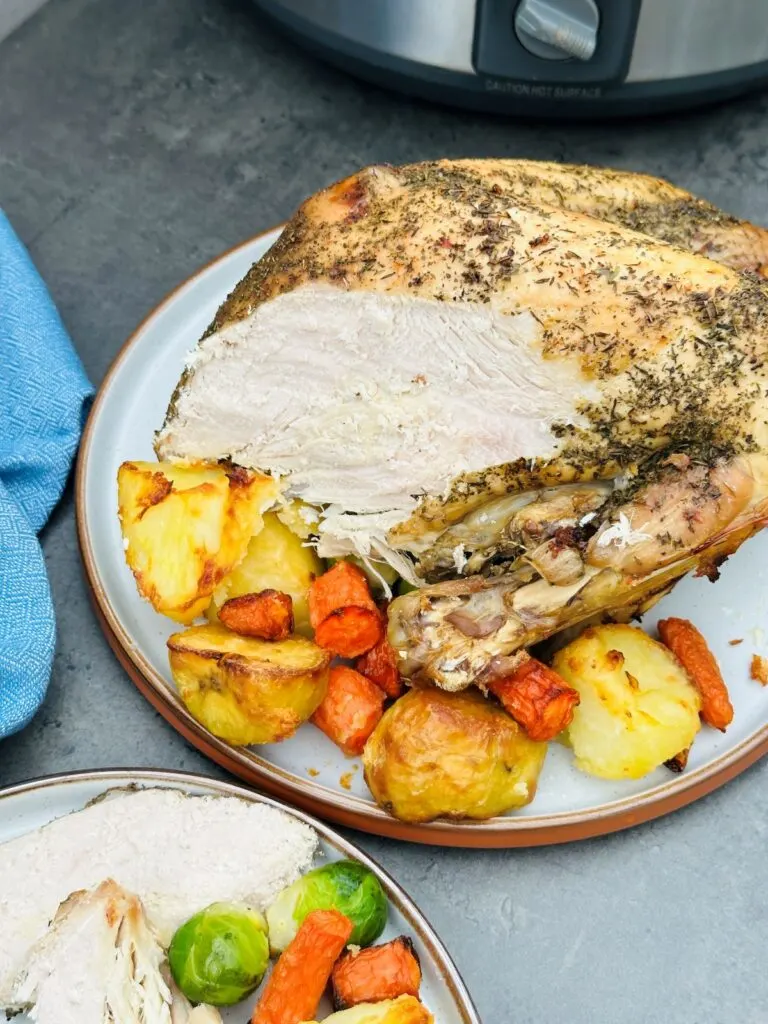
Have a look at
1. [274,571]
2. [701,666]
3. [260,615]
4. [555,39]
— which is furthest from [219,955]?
[555,39]

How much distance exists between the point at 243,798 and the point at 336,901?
208 millimetres

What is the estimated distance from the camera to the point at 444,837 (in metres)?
1.65

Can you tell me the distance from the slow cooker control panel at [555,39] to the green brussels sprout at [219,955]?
1.53 m

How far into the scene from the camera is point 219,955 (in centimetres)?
145

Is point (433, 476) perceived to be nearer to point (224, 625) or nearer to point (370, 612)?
point (370, 612)

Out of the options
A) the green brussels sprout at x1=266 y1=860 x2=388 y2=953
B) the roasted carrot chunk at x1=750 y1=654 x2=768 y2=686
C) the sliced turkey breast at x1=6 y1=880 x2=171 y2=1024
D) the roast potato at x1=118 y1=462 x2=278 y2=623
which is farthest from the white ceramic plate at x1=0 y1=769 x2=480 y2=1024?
the roasted carrot chunk at x1=750 y1=654 x2=768 y2=686

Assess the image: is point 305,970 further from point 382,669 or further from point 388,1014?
point 382,669

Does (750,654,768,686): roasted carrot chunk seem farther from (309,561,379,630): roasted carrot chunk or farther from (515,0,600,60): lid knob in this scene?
(515,0,600,60): lid knob

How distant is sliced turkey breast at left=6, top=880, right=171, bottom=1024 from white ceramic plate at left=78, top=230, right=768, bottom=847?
0.99ft

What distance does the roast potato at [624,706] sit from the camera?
1.59 metres

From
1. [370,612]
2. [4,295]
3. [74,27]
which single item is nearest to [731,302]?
[370,612]

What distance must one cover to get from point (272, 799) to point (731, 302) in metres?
0.94

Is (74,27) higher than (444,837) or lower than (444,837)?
higher

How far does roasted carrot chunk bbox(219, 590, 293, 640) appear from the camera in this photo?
1.63 meters
